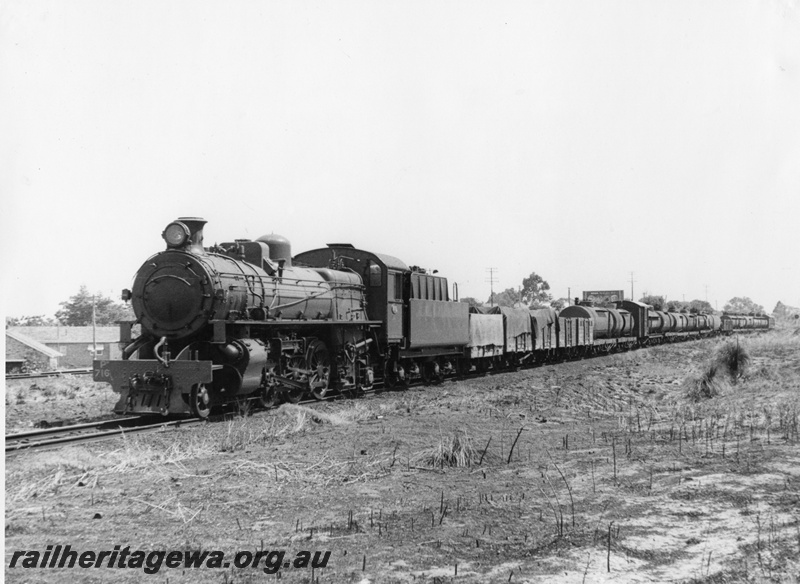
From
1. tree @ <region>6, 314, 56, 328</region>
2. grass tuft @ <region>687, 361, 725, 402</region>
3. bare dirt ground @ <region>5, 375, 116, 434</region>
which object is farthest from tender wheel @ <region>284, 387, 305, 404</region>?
tree @ <region>6, 314, 56, 328</region>

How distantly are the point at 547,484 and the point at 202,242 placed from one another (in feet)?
28.1

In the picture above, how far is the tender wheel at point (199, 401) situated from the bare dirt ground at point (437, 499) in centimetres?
93

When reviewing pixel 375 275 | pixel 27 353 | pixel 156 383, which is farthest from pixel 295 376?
pixel 27 353

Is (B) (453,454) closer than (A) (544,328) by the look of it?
Yes

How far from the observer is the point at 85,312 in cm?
8469

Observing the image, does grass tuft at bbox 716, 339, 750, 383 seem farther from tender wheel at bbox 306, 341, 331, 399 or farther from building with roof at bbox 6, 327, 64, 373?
building with roof at bbox 6, 327, 64, 373

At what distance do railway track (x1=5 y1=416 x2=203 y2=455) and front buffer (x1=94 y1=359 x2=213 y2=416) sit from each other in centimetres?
25

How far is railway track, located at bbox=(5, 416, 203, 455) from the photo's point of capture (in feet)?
31.7

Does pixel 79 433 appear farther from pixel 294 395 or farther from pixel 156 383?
pixel 294 395

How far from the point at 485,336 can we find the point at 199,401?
46.8 ft

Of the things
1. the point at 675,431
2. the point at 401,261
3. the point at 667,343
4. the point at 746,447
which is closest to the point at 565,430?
the point at 675,431

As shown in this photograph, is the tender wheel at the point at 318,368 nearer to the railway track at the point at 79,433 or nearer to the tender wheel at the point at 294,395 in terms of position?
the tender wheel at the point at 294,395

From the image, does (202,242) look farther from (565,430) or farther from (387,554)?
(387,554)

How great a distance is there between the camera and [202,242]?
520 inches
